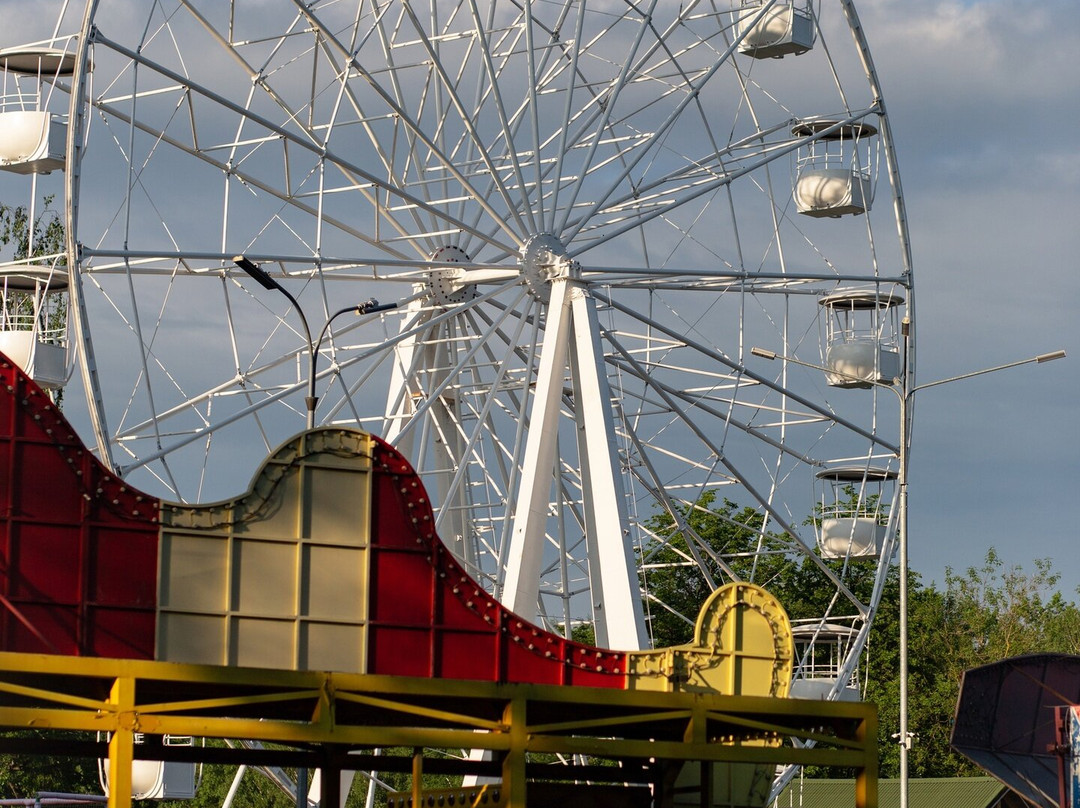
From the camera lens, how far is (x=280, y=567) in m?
22.4

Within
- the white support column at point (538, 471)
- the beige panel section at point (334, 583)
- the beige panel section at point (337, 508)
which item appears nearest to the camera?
the beige panel section at point (334, 583)

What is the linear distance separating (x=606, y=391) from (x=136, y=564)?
11244 mm

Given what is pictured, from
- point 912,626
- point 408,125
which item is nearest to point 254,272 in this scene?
point 408,125

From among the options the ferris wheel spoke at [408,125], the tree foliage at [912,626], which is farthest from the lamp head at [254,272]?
the tree foliage at [912,626]

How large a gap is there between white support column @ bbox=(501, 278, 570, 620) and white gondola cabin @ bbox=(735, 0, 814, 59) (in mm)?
8298

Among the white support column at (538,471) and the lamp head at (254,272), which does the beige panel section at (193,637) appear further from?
the white support column at (538,471)

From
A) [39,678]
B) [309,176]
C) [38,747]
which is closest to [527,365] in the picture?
[309,176]

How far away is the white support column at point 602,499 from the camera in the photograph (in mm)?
29734

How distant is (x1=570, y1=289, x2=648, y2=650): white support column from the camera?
2973 centimetres

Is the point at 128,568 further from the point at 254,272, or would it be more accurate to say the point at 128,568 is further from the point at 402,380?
the point at 402,380

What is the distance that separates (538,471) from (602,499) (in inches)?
43.4

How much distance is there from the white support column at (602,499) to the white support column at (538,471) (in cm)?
36

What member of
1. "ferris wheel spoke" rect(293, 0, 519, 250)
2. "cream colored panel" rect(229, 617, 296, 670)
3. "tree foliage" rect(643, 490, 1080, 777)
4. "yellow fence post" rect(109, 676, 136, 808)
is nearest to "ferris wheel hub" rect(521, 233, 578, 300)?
"ferris wheel spoke" rect(293, 0, 519, 250)

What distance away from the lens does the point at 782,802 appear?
63531 millimetres
